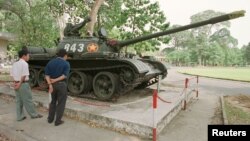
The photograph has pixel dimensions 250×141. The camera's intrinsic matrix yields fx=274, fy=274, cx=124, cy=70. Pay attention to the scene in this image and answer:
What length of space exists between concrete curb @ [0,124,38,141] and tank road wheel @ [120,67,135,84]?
388 centimetres

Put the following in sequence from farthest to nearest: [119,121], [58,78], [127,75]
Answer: [127,75] → [58,78] → [119,121]

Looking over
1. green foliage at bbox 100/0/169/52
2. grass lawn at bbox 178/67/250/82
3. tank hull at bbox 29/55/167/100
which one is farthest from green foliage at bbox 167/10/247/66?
tank hull at bbox 29/55/167/100

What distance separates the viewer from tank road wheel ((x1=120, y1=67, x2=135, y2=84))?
891 cm

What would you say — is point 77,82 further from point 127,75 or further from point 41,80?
point 41,80

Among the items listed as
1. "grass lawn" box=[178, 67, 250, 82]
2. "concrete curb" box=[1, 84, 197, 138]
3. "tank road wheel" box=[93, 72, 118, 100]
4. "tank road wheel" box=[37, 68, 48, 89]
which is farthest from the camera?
"grass lawn" box=[178, 67, 250, 82]

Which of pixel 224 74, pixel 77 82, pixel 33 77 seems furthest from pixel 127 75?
pixel 224 74

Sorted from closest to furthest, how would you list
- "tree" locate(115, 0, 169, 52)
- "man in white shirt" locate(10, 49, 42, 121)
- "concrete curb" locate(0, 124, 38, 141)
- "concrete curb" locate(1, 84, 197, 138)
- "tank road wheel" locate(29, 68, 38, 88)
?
"concrete curb" locate(0, 124, 38, 141) → "concrete curb" locate(1, 84, 197, 138) → "man in white shirt" locate(10, 49, 42, 121) → "tank road wheel" locate(29, 68, 38, 88) → "tree" locate(115, 0, 169, 52)

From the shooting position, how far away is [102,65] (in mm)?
9523

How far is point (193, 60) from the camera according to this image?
77.1 m

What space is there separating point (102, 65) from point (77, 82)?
1.40 metres

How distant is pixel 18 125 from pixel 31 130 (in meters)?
0.60

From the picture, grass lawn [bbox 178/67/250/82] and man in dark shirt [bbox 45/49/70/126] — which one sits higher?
man in dark shirt [bbox 45/49/70/126]

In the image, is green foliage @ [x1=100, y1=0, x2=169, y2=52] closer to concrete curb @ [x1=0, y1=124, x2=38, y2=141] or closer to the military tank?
the military tank

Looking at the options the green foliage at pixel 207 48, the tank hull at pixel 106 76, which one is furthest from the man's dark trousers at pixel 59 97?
the green foliage at pixel 207 48
